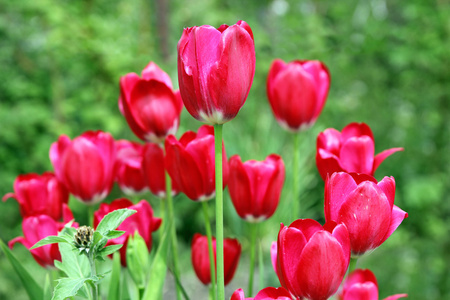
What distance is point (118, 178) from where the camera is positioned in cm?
78

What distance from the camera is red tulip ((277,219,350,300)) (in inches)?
17.9

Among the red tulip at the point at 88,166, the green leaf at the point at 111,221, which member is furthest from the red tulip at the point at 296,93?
the green leaf at the point at 111,221

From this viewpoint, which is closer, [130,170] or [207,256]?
[207,256]

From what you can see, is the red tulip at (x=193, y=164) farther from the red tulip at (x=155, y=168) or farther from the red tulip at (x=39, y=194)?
the red tulip at (x=39, y=194)

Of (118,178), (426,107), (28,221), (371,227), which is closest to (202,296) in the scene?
(118,178)

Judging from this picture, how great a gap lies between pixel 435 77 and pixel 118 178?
245cm

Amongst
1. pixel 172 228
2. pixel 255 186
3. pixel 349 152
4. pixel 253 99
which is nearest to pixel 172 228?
pixel 172 228

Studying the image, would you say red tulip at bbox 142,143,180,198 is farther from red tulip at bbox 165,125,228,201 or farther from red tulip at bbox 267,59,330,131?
red tulip at bbox 267,59,330,131

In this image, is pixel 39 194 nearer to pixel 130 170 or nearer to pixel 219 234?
pixel 130 170

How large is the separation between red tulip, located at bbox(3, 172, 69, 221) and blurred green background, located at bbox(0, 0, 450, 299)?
130 centimetres

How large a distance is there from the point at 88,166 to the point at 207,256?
0.61ft

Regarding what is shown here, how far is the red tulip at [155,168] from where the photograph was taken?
694 millimetres

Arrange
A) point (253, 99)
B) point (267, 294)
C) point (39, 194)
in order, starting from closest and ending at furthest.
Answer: point (267, 294) → point (39, 194) → point (253, 99)

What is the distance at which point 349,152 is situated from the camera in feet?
2.02
